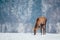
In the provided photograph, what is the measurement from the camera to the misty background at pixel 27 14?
5.87ft

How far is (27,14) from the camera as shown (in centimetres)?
180

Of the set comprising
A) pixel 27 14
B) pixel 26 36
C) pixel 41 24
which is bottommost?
pixel 26 36

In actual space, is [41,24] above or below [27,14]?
below

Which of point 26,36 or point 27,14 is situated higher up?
point 27,14

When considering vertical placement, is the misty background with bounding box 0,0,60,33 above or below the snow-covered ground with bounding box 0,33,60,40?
above

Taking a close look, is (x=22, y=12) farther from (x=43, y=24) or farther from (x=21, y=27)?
(x=43, y=24)

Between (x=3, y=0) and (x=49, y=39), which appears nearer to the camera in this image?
(x=49, y=39)

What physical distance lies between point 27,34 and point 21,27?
0.39 ft

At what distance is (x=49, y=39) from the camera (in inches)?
65.7

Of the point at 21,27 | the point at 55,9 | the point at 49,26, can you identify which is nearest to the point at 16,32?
the point at 21,27

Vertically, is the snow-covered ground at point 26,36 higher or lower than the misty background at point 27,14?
lower

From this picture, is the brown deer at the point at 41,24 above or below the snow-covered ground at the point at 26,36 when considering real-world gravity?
above

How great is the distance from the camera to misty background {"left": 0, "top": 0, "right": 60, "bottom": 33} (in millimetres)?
1789

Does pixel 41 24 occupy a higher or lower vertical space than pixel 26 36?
higher
